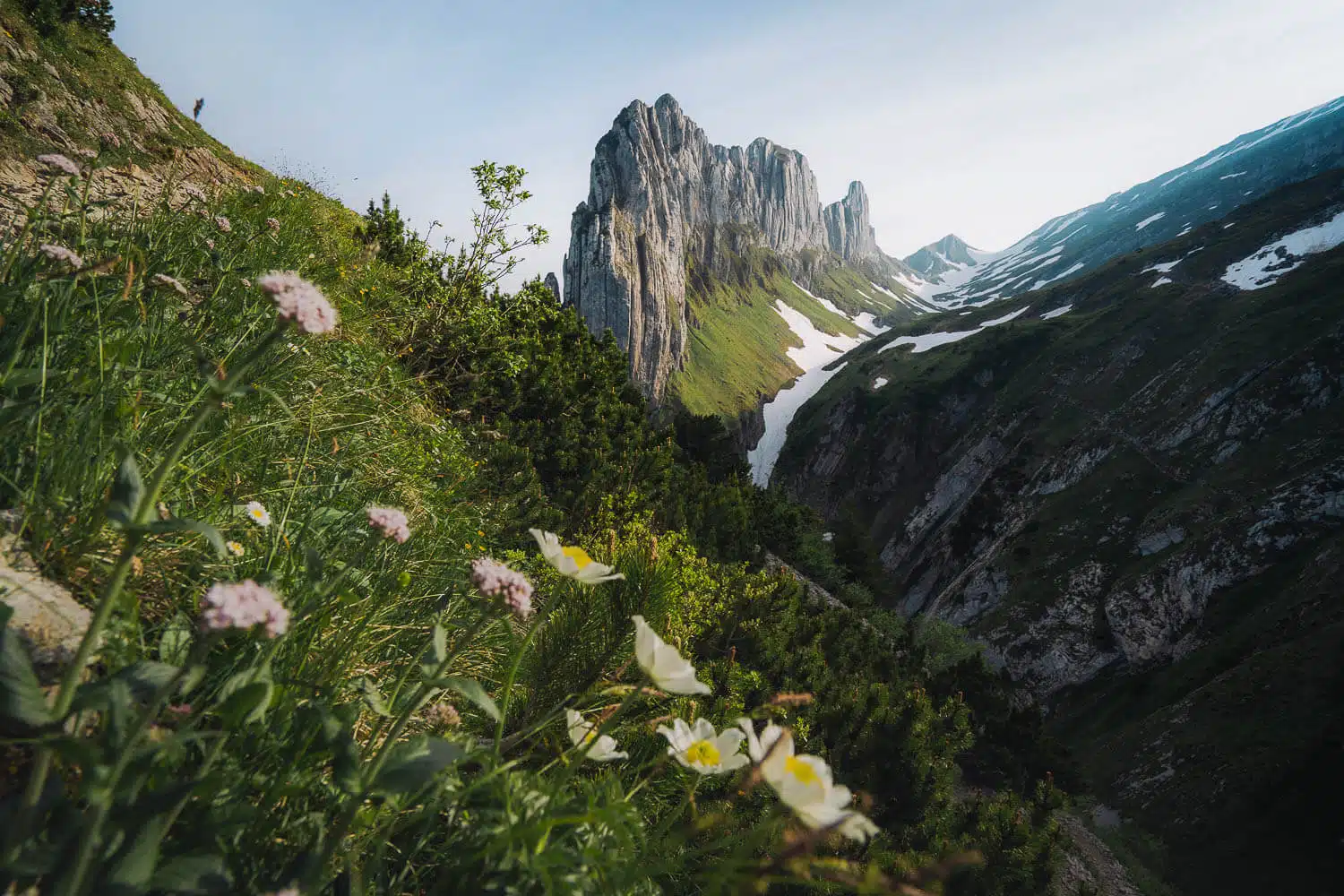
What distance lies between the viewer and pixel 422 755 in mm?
1277

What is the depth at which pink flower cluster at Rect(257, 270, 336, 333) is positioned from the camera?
129cm

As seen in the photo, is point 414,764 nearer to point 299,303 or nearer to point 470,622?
point 299,303

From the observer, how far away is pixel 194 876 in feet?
3.36

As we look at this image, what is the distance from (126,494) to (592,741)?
1.22 metres

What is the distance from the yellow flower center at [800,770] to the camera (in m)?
1.40

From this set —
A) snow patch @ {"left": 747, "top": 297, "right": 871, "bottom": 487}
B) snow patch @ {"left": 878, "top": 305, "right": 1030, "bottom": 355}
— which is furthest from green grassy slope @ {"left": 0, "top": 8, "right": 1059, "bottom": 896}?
snow patch @ {"left": 878, "top": 305, "right": 1030, "bottom": 355}

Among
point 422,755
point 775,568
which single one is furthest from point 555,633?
point 775,568

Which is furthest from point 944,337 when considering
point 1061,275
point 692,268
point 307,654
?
point 1061,275

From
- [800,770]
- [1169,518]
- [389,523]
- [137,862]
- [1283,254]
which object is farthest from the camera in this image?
[1283,254]

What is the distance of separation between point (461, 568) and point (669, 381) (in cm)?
9995

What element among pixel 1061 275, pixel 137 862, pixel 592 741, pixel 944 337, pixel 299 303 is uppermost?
pixel 299 303

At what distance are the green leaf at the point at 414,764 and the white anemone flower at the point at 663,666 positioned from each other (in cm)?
50

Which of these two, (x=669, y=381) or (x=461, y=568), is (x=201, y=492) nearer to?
(x=461, y=568)

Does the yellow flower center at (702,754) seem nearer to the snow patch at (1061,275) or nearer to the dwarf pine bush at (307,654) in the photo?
the dwarf pine bush at (307,654)
